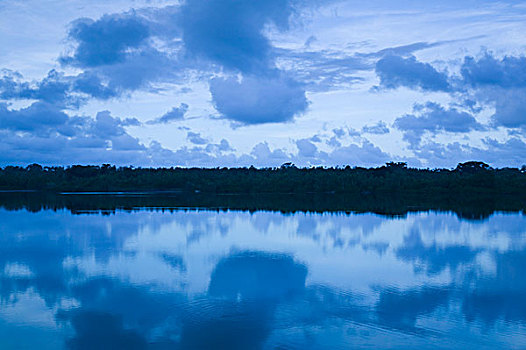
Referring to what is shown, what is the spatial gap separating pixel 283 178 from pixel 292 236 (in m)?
29.0

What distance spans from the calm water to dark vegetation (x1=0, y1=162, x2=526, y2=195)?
2361 cm

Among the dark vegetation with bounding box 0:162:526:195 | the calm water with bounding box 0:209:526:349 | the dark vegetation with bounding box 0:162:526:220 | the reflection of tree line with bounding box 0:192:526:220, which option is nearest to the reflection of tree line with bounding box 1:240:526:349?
the calm water with bounding box 0:209:526:349

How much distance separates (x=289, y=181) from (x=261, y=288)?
34.1 meters

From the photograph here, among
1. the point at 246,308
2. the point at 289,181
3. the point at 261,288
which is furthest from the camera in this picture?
the point at 289,181

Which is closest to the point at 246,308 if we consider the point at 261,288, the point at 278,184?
the point at 261,288

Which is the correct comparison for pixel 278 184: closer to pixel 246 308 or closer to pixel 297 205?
pixel 297 205

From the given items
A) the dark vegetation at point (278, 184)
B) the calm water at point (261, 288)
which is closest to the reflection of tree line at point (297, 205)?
the dark vegetation at point (278, 184)

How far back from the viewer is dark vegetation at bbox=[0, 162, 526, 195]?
38000 millimetres

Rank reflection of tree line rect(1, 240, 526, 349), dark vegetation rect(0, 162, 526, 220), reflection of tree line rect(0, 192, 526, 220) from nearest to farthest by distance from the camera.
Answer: reflection of tree line rect(1, 240, 526, 349)
reflection of tree line rect(0, 192, 526, 220)
dark vegetation rect(0, 162, 526, 220)

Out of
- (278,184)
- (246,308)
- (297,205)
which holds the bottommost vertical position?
(246,308)

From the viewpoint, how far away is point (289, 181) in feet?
139

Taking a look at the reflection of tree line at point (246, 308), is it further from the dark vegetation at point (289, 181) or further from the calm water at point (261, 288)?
the dark vegetation at point (289, 181)

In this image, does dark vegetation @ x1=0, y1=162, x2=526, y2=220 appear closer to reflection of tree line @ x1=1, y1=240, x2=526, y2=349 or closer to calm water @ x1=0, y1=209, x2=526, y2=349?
calm water @ x1=0, y1=209, x2=526, y2=349

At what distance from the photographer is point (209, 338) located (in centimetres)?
591
